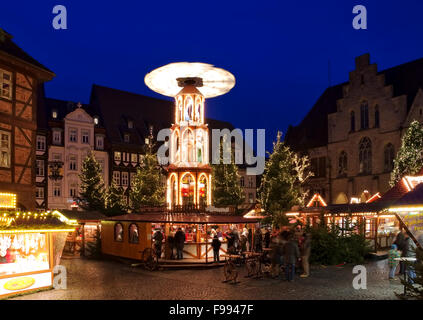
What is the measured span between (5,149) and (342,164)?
3466 cm

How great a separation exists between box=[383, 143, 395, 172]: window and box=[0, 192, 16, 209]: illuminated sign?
32.8 metres

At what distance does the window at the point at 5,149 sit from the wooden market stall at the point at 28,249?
293 inches

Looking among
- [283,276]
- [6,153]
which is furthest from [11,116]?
[283,276]

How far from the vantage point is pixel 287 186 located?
38.4m

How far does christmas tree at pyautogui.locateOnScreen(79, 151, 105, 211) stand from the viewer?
4475cm

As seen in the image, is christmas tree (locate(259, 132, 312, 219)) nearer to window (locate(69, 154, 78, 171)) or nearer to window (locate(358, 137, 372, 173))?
window (locate(358, 137, 372, 173))

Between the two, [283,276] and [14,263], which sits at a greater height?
[14,263]

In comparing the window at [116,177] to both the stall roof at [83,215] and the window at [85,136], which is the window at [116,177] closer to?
the window at [85,136]

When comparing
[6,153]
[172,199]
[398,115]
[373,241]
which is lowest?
[373,241]

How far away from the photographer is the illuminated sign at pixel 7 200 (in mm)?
21016

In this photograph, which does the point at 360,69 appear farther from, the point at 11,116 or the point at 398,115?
the point at 11,116

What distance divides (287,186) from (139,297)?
26.0 m

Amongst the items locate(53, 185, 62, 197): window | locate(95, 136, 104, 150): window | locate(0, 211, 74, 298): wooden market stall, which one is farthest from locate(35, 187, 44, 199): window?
locate(0, 211, 74, 298): wooden market stall
